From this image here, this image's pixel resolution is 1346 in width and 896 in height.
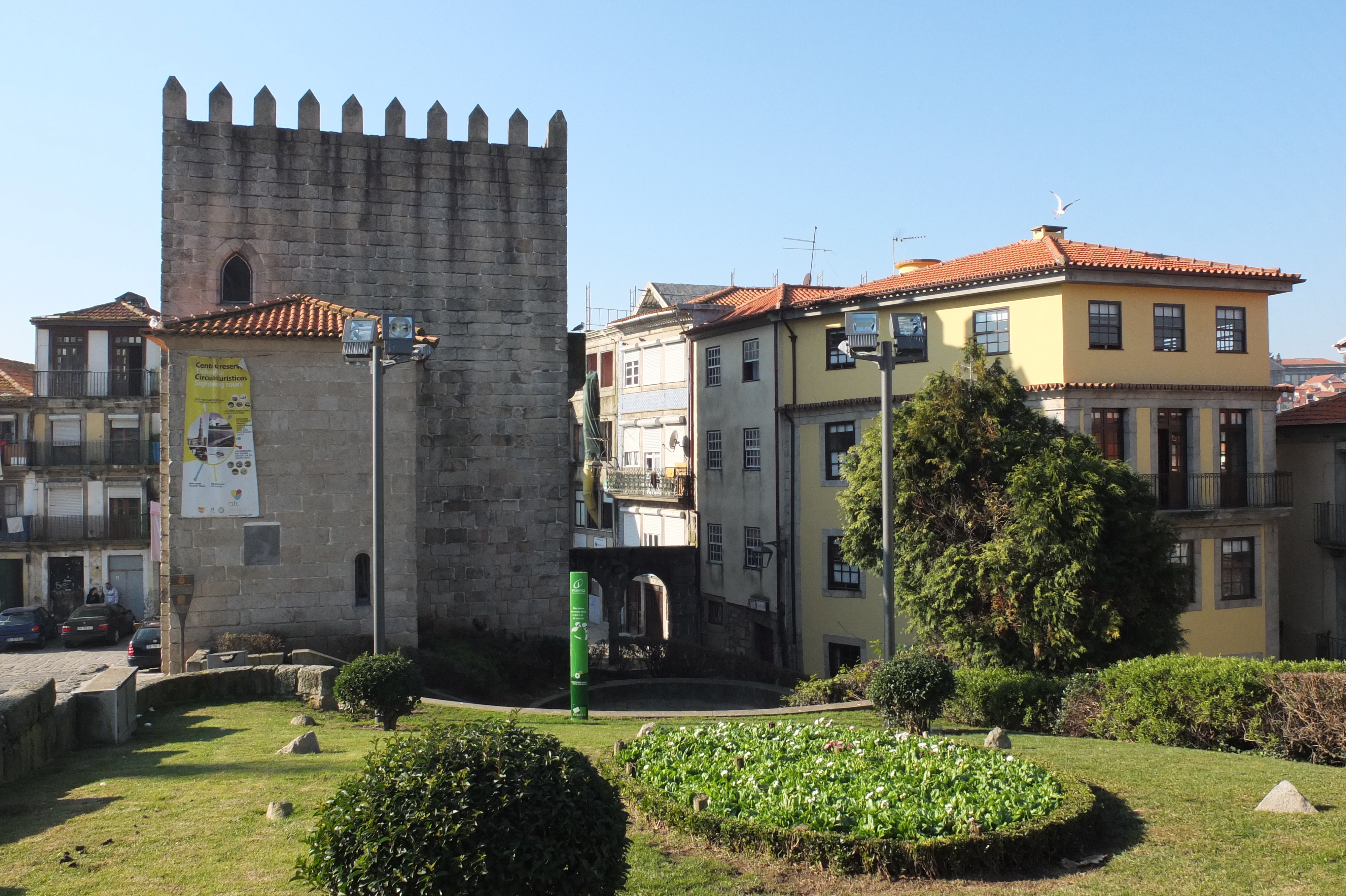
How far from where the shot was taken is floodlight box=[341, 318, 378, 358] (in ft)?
53.1

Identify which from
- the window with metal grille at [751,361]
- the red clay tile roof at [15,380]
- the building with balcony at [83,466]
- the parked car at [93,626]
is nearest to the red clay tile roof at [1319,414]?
the window with metal grille at [751,361]

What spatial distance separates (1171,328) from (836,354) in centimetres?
856

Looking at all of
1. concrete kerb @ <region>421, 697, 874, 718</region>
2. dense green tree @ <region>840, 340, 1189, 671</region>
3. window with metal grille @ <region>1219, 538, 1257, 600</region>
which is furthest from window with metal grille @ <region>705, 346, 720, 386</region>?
concrete kerb @ <region>421, 697, 874, 718</region>

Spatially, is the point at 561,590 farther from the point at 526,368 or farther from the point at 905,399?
the point at 905,399

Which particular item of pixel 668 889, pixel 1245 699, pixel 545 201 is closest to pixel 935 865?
pixel 668 889

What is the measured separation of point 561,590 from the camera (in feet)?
88.8

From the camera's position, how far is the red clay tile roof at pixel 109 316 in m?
42.0

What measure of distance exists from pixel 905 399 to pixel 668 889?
71.4 feet

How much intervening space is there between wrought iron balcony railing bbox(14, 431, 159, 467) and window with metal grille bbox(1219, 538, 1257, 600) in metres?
36.0

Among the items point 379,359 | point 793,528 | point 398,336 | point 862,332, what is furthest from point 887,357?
point 793,528

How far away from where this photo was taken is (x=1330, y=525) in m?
26.7

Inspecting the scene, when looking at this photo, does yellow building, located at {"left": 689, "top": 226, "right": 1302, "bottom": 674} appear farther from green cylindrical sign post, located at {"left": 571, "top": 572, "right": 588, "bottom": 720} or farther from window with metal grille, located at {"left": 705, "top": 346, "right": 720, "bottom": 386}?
green cylindrical sign post, located at {"left": 571, "top": 572, "right": 588, "bottom": 720}

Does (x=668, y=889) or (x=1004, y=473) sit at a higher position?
(x=1004, y=473)

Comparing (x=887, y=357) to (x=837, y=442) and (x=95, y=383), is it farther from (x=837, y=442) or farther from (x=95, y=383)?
(x=95, y=383)
